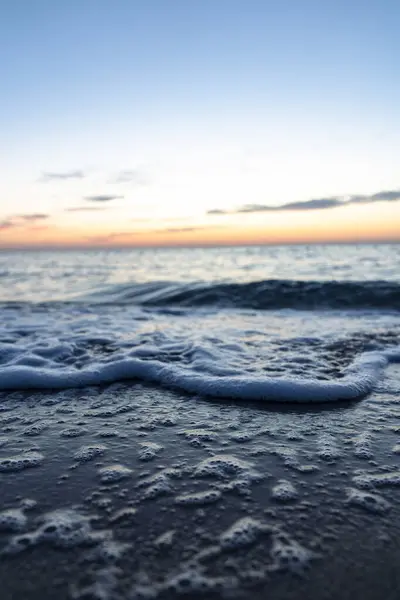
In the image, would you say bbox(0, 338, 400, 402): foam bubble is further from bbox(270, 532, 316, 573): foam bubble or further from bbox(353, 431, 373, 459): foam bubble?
bbox(270, 532, 316, 573): foam bubble

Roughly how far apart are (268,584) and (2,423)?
2.15 m

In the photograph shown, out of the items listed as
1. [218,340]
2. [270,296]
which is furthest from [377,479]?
[270,296]

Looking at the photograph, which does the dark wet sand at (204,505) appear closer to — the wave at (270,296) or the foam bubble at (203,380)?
the foam bubble at (203,380)

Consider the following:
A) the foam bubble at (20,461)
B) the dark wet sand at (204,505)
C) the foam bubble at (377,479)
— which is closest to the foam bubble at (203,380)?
the dark wet sand at (204,505)

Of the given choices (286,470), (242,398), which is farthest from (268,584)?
(242,398)

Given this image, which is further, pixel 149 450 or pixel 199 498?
pixel 149 450

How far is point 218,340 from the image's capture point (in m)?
5.66

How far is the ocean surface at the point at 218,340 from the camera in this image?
12.2 feet

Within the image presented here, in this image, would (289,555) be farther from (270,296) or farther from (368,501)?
(270,296)

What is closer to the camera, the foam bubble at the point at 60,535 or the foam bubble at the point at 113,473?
the foam bubble at the point at 60,535

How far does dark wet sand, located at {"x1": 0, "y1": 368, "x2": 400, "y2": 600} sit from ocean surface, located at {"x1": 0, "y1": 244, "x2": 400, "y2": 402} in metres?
0.53

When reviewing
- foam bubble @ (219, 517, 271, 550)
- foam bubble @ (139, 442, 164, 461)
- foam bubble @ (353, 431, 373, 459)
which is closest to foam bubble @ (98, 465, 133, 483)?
foam bubble @ (139, 442, 164, 461)

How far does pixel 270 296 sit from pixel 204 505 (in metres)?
9.21

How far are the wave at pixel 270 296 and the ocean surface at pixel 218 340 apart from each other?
0.09 feet
